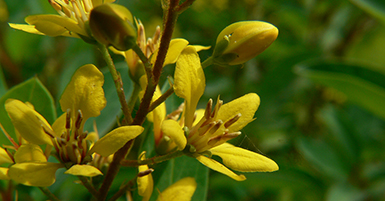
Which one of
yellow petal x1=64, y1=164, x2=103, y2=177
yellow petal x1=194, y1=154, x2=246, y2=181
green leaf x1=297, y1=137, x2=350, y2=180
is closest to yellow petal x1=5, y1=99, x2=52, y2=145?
yellow petal x1=64, y1=164, x2=103, y2=177

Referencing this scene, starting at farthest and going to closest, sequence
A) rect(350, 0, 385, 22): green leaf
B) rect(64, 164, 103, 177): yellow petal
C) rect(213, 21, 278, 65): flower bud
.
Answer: rect(350, 0, 385, 22): green leaf, rect(213, 21, 278, 65): flower bud, rect(64, 164, 103, 177): yellow petal

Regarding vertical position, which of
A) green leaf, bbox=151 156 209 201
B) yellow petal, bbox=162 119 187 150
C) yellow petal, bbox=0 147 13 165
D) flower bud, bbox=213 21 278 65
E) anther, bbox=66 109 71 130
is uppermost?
flower bud, bbox=213 21 278 65

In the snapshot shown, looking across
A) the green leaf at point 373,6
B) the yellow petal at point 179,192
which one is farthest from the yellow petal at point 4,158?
the green leaf at point 373,6

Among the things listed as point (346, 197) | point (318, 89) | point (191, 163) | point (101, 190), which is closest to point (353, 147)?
point (346, 197)

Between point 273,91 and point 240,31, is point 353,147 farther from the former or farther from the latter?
point 240,31

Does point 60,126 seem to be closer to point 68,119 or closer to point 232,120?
point 68,119

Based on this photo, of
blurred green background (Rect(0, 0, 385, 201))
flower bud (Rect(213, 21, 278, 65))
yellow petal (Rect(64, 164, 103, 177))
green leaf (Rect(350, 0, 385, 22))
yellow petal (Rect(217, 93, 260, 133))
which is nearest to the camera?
yellow petal (Rect(64, 164, 103, 177))

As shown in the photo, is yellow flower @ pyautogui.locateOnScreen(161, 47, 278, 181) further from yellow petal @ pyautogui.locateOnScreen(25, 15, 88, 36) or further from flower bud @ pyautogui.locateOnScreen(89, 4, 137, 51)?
yellow petal @ pyautogui.locateOnScreen(25, 15, 88, 36)
